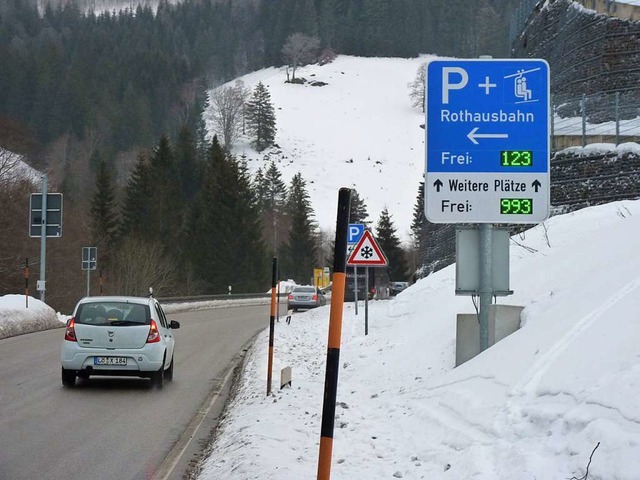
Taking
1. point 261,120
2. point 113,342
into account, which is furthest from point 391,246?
point 261,120

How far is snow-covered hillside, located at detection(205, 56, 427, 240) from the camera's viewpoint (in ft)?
442

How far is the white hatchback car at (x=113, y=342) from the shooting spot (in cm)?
1405

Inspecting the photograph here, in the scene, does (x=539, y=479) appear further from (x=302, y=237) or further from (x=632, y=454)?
(x=302, y=237)

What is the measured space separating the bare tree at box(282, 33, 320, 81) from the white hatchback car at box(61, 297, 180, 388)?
181699 mm

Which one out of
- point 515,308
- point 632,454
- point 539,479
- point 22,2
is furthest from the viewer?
point 22,2

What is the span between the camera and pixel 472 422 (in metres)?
7.62

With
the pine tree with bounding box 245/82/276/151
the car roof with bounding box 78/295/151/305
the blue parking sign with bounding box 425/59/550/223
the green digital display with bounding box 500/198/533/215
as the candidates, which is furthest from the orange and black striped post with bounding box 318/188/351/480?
the pine tree with bounding box 245/82/276/151

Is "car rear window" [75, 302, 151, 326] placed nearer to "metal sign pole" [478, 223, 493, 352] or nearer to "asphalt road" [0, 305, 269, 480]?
"asphalt road" [0, 305, 269, 480]

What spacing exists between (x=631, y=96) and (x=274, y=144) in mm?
129047

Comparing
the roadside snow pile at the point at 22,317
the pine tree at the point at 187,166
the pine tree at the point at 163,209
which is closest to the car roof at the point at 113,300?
the roadside snow pile at the point at 22,317

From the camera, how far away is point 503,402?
7590 millimetres

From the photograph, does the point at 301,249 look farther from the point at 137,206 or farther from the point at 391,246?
the point at 137,206

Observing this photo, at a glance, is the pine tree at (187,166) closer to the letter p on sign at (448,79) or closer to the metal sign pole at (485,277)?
the letter p on sign at (448,79)

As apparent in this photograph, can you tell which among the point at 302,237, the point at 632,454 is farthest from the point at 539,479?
the point at 302,237
